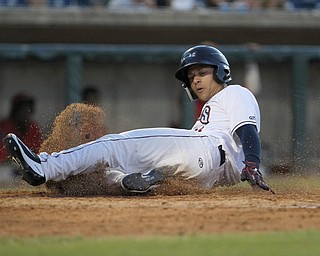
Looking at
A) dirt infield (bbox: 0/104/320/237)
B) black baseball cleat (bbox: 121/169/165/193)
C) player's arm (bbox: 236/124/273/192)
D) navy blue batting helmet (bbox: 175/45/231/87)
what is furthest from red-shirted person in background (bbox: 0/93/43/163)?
player's arm (bbox: 236/124/273/192)

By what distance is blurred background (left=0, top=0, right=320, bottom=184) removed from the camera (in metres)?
12.9

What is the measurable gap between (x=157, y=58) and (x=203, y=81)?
592 centimetres

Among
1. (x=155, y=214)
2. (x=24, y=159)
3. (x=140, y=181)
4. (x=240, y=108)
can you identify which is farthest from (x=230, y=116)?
(x=24, y=159)

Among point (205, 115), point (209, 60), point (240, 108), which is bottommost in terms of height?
point (205, 115)

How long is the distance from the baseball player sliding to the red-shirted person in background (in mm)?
3318

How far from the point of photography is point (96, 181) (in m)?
6.45

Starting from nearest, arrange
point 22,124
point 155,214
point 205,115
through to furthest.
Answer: point 155,214, point 205,115, point 22,124

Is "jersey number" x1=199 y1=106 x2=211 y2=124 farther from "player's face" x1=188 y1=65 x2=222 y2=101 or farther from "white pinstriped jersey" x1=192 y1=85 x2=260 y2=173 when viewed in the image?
"player's face" x1=188 y1=65 x2=222 y2=101

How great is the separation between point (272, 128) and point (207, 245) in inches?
380

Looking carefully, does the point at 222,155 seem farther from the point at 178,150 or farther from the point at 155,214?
the point at 155,214

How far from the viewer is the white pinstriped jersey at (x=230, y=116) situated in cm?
643

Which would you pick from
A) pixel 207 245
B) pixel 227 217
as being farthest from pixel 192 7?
pixel 207 245

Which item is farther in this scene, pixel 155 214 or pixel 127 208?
pixel 127 208

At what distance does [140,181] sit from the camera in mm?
6188
